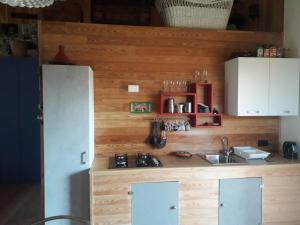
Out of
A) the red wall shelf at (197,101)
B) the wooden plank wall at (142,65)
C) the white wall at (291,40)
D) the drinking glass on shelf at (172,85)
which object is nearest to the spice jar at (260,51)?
the wooden plank wall at (142,65)

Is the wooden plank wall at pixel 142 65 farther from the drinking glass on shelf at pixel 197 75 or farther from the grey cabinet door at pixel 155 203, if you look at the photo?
the grey cabinet door at pixel 155 203

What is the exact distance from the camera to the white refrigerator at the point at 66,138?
228cm

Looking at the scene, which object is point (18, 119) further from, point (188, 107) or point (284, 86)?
point (284, 86)

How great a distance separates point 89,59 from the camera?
9.13 ft

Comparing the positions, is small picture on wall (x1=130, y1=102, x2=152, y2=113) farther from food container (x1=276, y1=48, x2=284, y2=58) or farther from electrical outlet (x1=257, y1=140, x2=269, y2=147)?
food container (x1=276, y1=48, x2=284, y2=58)

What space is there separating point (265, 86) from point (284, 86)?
22cm

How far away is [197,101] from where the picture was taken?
2912 millimetres

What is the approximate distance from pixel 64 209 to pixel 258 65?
2.48 m

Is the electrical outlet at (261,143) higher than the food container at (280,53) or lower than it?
lower

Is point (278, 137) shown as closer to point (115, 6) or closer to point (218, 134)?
point (218, 134)

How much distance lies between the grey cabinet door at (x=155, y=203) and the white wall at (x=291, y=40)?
155cm

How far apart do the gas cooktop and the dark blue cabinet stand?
7.17 feet

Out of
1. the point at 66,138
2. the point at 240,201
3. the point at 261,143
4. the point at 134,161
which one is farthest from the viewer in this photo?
the point at 261,143

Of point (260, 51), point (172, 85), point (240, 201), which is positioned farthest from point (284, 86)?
point (240, 201)
